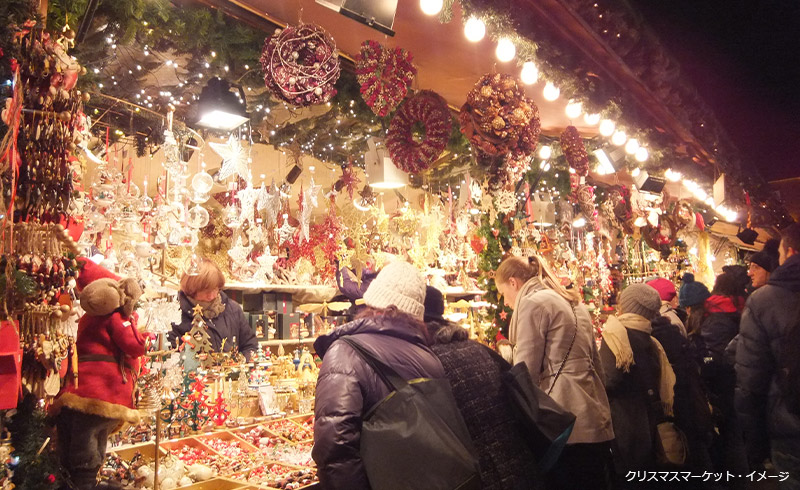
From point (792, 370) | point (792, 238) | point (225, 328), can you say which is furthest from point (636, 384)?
point (225, 328)

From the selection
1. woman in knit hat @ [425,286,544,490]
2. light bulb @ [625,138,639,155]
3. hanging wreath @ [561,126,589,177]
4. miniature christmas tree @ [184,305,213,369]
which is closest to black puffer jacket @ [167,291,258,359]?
miniature christmas tree @ [184,305,213,369]

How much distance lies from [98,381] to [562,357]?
2201 millimetres

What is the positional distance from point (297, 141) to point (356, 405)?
10.9 ft

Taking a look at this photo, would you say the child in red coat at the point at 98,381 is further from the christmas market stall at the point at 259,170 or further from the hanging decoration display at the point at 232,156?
the hanging decoration display at the point at 232,156

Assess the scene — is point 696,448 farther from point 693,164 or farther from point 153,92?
point 153,92

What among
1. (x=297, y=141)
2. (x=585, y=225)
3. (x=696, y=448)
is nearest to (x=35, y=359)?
(x=297, y=141)

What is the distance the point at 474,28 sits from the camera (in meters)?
3.51

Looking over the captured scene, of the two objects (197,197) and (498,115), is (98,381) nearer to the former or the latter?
(197,197)

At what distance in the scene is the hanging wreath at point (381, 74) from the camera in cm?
361

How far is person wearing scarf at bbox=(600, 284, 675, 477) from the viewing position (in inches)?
144

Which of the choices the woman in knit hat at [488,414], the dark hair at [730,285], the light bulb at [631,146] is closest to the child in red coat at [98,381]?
the woman in knit hat at [488,414]

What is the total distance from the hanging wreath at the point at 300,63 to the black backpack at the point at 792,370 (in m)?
2.56

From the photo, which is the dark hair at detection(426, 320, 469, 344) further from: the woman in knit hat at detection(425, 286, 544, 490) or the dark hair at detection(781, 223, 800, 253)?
the dark hair at detection(781, 223, 800, 253)

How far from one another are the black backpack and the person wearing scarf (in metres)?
0.98
